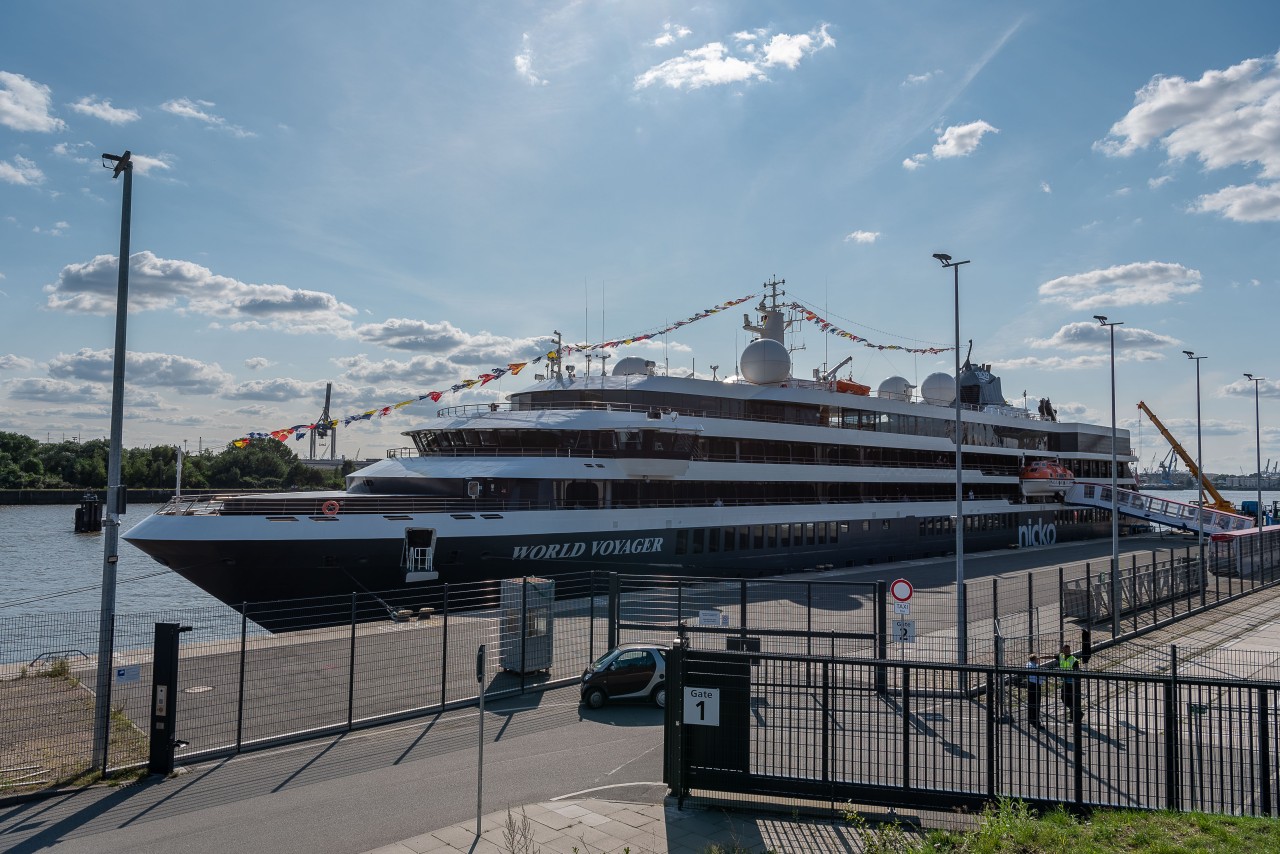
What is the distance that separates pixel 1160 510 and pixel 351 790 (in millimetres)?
53646

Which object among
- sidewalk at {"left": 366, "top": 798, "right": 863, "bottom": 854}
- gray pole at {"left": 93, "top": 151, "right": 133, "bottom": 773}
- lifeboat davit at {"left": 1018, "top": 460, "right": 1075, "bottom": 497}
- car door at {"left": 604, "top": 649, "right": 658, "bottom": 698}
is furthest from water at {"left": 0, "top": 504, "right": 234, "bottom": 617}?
lifeboat davit at {"left": 1018, "top": 460, "right": 1075, "bottom": 497}

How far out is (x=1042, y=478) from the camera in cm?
5041

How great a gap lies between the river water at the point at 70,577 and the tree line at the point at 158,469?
25.3m

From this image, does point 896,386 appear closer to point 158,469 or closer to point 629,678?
point 629,678

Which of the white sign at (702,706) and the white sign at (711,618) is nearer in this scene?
the white sign at (702,706)

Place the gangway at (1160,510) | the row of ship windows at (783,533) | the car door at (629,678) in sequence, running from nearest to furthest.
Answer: the car door at (629,678) < the row of ship windows at (783,533) < the gangway at (1160,510)

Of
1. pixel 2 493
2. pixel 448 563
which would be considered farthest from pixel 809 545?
pixel 2 493

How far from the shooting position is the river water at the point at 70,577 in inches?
1222

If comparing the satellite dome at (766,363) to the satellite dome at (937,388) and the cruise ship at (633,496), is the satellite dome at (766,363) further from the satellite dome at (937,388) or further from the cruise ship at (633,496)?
the satellite dome at (937,388)

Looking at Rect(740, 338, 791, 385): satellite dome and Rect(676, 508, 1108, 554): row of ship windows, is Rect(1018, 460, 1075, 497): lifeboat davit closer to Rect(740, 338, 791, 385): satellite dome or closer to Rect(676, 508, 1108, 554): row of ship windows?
Rect(676, 508, 1108, 554): row of ship windows

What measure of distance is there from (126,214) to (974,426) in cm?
4511

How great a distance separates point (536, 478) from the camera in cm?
2645

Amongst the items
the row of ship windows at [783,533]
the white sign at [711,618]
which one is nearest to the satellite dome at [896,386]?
the row of ship windows at [783,533]

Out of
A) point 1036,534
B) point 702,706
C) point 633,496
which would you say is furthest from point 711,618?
point 1036,534
